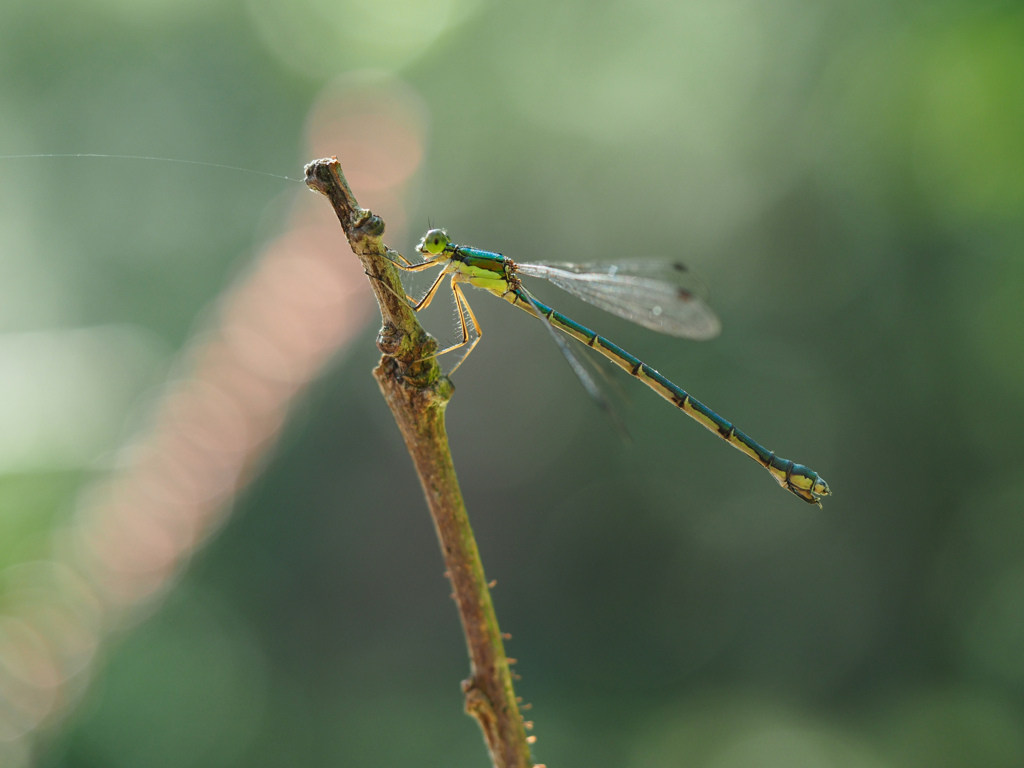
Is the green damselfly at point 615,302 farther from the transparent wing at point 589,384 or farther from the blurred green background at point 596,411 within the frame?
the blurred green background at point 596,411

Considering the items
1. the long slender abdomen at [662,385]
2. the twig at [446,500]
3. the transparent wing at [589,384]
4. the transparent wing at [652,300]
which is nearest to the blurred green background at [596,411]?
the transparent wing at [652,300]

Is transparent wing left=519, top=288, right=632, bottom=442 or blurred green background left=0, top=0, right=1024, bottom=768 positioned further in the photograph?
blurred green background left=0, top=0, right=1024, bottom=768

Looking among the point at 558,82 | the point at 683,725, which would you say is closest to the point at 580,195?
the point at 558,82

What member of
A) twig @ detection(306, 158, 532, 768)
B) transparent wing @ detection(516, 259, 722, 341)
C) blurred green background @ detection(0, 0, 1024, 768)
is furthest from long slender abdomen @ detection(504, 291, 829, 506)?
blurred green background @ detection(0, 0, 1024, 768)

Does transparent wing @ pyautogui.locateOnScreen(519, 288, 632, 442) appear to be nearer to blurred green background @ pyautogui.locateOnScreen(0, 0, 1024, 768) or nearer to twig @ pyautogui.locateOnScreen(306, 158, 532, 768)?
twig @ pyautogui.locateOnScreen(306, 158, 532, 768)

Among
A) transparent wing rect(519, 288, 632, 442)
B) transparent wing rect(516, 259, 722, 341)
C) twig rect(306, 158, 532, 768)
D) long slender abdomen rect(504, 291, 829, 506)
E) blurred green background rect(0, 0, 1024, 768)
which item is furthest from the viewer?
blurred green background rect(0, 0, 1024, 768)

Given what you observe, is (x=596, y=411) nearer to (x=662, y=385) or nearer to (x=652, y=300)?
(x=652, y=300)
